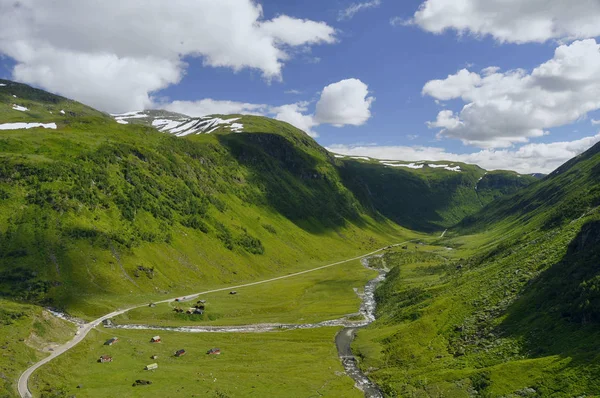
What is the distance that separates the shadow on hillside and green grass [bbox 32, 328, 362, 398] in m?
32.6

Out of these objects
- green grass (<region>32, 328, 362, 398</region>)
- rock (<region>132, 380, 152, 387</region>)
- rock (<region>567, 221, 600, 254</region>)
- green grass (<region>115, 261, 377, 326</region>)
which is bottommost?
green grass (<region>115, 261, 377, 326</region>)

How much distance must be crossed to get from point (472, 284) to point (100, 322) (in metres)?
103

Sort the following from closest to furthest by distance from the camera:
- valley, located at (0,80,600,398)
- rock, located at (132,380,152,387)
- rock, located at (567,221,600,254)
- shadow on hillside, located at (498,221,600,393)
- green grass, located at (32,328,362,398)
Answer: shadow on hillside, located at (498,221,600,393)
valley, located at (0,80,600,398)
green grass, located at (32,328,362,398)
rock, located at (132,380,152,387)
rock, located at (567,221,600,254)

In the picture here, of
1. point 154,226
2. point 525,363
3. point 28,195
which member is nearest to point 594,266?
point 525,363

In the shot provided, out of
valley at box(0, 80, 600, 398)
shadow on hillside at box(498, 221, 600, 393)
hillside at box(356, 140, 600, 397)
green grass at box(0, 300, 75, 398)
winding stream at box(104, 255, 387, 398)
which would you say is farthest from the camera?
winding stream at box(104, 255, 387, 398)

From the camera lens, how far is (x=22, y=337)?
7706cm

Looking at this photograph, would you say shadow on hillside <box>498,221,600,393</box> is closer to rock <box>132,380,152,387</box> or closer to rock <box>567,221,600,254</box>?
rock <box>567,221,600,254</box>

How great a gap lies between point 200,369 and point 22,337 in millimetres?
35719

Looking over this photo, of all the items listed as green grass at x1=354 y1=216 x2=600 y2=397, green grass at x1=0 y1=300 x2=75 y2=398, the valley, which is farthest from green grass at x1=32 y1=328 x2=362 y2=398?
green grass at x1=354 y1=216 x2=600 y2=397

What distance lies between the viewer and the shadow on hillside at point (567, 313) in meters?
56.7

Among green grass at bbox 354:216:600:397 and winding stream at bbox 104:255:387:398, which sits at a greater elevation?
green grass at bbox 354:216:600:397

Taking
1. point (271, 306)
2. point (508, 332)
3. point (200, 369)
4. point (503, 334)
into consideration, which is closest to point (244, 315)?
point (271, 306)

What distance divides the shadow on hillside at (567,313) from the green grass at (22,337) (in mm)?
82958

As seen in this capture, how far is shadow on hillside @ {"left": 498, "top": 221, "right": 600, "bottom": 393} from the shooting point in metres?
56.7
